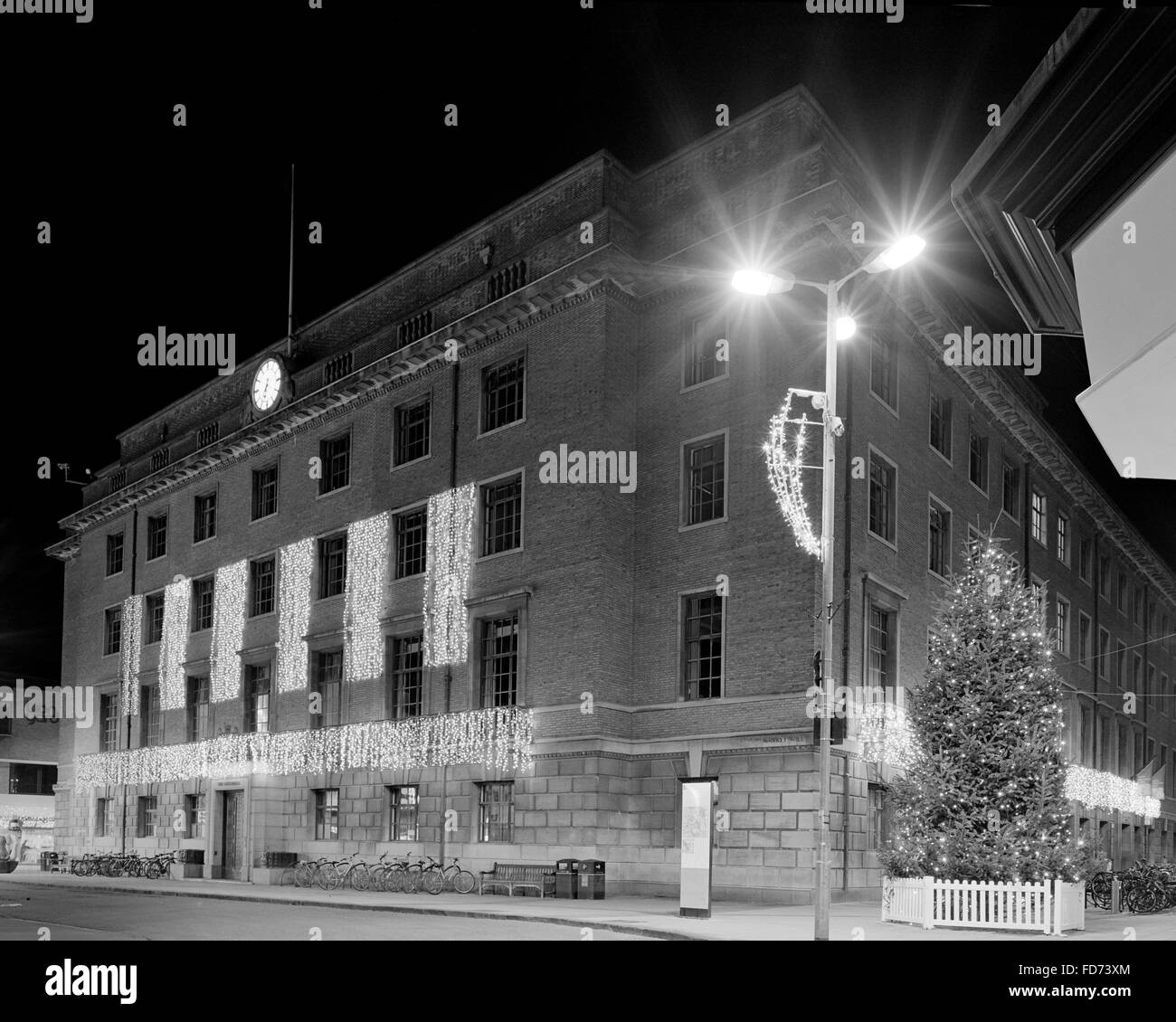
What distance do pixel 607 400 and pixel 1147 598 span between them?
45.1 meters

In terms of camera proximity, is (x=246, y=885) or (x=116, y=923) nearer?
(x=116, y=923)

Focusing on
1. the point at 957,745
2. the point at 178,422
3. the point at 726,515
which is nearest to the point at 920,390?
the point at 726,515

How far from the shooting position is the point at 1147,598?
220ft

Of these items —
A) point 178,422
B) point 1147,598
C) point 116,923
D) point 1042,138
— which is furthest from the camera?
point 1147,598

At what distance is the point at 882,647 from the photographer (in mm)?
33719

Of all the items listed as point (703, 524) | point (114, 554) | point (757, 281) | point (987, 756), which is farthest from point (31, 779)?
point (757, 281)

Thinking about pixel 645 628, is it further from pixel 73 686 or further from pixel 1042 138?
pixel 73 686

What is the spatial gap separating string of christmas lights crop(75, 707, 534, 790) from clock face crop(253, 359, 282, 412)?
12.0 m

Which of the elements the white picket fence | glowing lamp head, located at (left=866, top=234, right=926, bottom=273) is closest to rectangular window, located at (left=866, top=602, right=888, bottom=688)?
the white picket fence

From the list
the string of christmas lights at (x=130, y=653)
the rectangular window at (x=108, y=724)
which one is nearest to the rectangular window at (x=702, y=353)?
the string of christmas lights at (x=130, y=653)

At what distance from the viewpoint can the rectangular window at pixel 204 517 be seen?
1946 inches

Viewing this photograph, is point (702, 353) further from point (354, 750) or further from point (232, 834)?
point (232, 834)

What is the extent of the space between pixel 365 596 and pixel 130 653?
17.5 metres

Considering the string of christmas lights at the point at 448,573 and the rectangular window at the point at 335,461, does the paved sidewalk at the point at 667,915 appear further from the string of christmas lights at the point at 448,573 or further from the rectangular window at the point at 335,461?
the rectangular window at the point at 335,461
